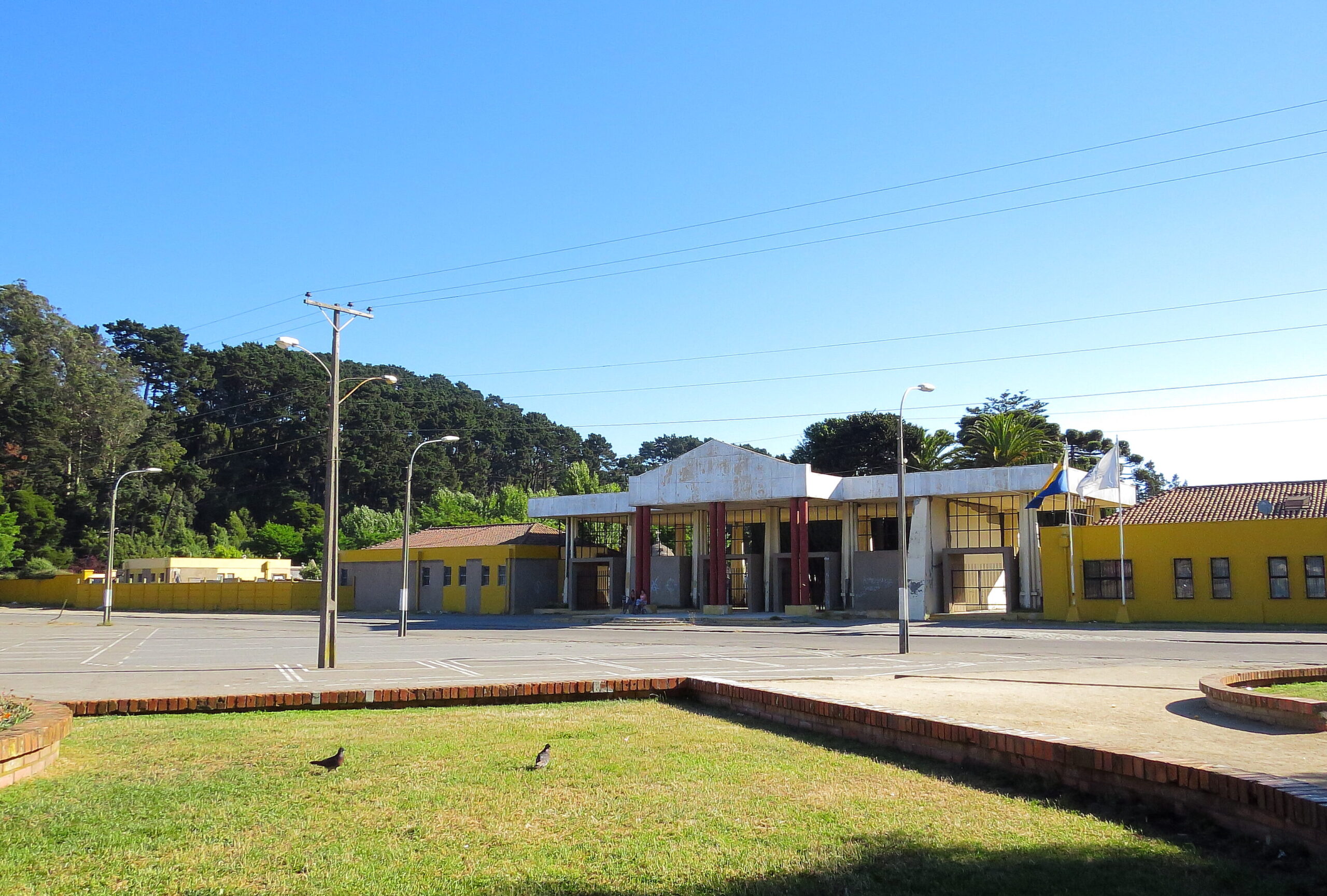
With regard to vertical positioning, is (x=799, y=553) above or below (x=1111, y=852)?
above

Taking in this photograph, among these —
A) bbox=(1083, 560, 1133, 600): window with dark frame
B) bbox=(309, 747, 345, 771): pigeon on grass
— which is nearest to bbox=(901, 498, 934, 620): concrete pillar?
bbox=(1083, 560, 1133, 600): window with dark frame

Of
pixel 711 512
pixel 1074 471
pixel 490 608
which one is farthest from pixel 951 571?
pixel 490 608

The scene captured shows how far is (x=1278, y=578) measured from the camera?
35219mm

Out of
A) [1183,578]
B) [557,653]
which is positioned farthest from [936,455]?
[557,653]

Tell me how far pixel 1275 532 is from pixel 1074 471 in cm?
721

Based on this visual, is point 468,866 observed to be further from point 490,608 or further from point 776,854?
point 490,608

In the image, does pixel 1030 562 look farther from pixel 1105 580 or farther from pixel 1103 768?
pixel 1103 768

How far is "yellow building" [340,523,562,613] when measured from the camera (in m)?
A: 57.2

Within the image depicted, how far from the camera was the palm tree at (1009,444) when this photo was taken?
5159 cm

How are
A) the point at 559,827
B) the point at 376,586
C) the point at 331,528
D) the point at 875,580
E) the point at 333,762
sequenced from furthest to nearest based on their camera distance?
the point at 376,586, the point at 875,580, the point at 331,528, the point at 333,762, the point at 559,827

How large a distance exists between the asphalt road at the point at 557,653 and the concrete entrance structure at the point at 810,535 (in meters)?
4.25

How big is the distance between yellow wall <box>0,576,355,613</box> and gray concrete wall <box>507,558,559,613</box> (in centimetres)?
1281

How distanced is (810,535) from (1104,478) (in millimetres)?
15436

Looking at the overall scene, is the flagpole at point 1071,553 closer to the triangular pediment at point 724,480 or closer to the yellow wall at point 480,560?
the triangular pediment at point 724,480
